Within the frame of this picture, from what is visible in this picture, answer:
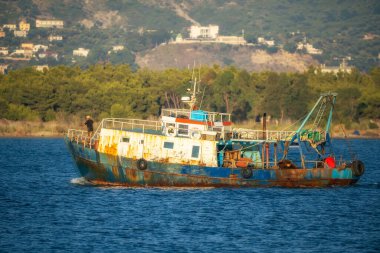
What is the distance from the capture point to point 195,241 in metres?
44.6

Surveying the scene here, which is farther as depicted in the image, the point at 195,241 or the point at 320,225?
the point at 320,225

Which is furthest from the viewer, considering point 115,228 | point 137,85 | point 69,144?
point 137,85

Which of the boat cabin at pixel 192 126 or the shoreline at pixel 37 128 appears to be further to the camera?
the shoreline at pixel 37 128

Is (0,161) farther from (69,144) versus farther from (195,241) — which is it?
(195,241)

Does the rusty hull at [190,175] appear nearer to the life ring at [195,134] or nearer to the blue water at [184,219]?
the blue water at [184,219]

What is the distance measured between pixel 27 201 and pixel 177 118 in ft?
33.7

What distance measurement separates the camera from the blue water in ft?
144

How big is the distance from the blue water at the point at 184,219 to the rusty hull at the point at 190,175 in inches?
24.4

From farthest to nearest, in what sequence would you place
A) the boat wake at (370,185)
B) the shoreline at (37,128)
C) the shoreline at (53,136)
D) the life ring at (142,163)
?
the shoreline at (53,136), the shoreline at (37,128), the boat wake at (370,185), the life ring at (142,163)

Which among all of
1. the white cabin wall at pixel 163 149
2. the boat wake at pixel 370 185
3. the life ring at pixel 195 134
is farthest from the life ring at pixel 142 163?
the boat wake at pixel 370 185

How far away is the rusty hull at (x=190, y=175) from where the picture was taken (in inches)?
2315

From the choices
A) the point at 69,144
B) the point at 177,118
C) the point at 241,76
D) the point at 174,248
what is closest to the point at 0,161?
the point at 69,144

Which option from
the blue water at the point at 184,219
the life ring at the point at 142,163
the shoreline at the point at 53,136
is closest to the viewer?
the blue water at the point at 184,219

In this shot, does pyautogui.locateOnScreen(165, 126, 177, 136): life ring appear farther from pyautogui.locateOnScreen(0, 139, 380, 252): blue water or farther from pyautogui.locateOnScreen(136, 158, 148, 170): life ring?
pyautogui.locateOnScreen(0, 139, 380, 252): blue water
